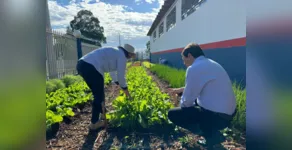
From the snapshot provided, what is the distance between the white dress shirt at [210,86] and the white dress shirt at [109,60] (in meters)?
1.32

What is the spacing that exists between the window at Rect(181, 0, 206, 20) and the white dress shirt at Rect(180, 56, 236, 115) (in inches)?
216

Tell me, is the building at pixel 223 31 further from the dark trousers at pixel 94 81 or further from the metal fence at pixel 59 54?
the metal fence at pixel 59 54

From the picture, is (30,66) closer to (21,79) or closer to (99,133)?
(21,79)

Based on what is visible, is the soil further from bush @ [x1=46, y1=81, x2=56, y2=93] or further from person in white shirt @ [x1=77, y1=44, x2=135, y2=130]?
bush @ [x1=46, y1=81, x2=56, y2=93]

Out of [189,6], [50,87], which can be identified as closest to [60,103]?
[50,87]

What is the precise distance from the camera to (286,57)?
0.71 meters

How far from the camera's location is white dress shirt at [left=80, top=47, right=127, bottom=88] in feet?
11.4

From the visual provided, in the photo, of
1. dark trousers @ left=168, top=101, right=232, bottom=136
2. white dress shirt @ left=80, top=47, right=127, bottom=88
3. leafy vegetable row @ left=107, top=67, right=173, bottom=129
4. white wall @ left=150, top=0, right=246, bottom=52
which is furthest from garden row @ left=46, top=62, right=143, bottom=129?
white wall @ left=150, top=0, right=246, bottom=52

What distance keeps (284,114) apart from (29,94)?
91cm

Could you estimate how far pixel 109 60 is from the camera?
357 centimetres

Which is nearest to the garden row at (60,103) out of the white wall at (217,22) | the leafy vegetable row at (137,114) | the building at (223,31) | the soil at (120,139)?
the soil at (120,139)

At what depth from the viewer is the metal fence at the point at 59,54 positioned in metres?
7.41

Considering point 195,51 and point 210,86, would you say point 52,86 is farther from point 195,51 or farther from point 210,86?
point 210,86

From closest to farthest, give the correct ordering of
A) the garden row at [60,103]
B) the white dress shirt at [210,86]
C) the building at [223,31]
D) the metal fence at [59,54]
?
the white dress shirt at [210,86] → the garden row at [60,103] → the building at [223,31] → the metal fence at [59,54]
